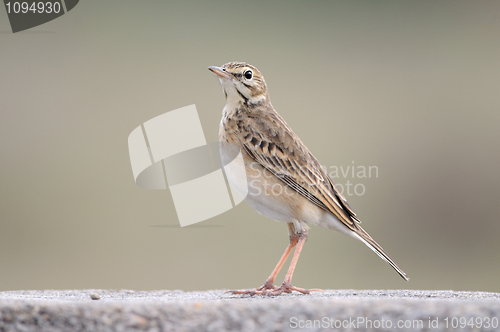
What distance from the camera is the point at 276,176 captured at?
225 inches

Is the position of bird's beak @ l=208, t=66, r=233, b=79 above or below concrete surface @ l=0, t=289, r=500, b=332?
above

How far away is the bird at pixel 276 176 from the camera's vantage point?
5.62 m

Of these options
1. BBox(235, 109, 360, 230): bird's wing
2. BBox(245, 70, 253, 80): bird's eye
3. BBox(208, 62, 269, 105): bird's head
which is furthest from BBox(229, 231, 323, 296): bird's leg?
BBox(245, 70, 253, 80): bird's eye

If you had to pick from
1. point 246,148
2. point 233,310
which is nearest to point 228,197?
point 246,148

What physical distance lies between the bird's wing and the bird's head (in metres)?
0.25

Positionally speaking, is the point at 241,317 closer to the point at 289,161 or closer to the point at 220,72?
the point at 289,161

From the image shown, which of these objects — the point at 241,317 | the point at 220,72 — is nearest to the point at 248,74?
the point at 220,72

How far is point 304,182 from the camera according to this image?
5.80 m

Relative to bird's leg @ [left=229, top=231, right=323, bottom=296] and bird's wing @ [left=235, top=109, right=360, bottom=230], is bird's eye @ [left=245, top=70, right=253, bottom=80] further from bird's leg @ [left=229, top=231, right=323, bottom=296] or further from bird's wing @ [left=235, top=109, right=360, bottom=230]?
bird's leg @ [left=229, top=231, right=323, bottom=296]

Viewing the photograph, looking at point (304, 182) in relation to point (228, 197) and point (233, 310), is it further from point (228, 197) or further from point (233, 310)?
point (233, 310)

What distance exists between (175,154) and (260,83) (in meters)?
1.85

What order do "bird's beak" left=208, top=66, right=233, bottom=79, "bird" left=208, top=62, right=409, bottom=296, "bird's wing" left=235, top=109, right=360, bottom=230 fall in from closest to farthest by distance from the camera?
"bird" left=208, top=62, right=409, bottom=296, "bird's wing" left=235, top=109, right=360, bottom=230, "bird's beak" left=208, top=66, right=233, bottom=79

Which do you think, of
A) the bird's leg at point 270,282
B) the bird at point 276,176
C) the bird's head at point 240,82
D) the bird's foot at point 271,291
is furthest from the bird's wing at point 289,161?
the bird's foot at point 271,291

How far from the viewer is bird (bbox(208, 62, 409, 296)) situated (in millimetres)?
5621
